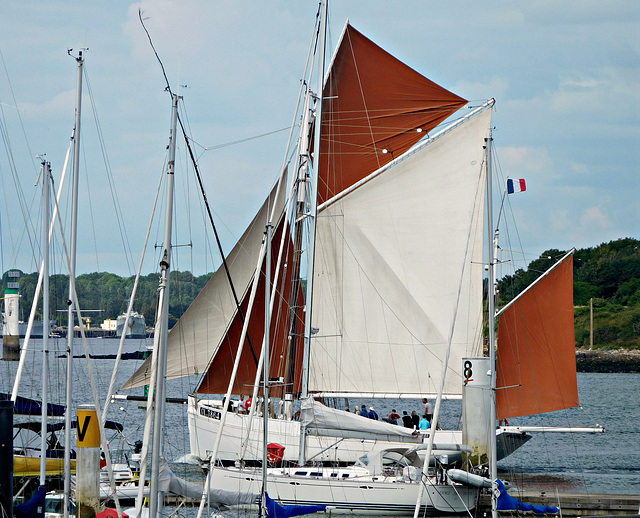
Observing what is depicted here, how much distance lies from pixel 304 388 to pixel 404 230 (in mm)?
8218

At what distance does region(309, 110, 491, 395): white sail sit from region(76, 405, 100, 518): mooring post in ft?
40.7

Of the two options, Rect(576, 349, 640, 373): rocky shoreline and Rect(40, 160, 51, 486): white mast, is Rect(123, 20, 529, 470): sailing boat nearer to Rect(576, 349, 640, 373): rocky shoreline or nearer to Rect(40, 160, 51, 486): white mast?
Rect(40, 160, 51, 486): white mast

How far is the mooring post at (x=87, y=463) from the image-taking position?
900 inches

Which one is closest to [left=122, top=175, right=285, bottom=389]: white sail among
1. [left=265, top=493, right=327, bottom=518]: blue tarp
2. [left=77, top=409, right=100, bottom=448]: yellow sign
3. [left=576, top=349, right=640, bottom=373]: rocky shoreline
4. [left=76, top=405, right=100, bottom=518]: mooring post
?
[left=265, top=493, right=327, bottom=518]: blue tarp

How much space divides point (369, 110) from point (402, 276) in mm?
6387

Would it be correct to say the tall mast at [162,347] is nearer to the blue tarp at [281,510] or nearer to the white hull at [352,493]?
the blue tarp at [281,510]

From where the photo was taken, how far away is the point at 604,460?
46094mm

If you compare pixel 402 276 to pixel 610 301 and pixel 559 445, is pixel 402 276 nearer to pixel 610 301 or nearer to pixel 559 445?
pixel 559 445

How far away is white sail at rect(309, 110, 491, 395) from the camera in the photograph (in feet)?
118

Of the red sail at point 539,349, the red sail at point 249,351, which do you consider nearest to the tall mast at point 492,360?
the red sail at point 539,349

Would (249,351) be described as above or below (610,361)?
below

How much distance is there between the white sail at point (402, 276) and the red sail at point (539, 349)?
4.40ft

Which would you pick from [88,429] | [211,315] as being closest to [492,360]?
[88,429]

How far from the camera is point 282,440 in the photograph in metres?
36.3
